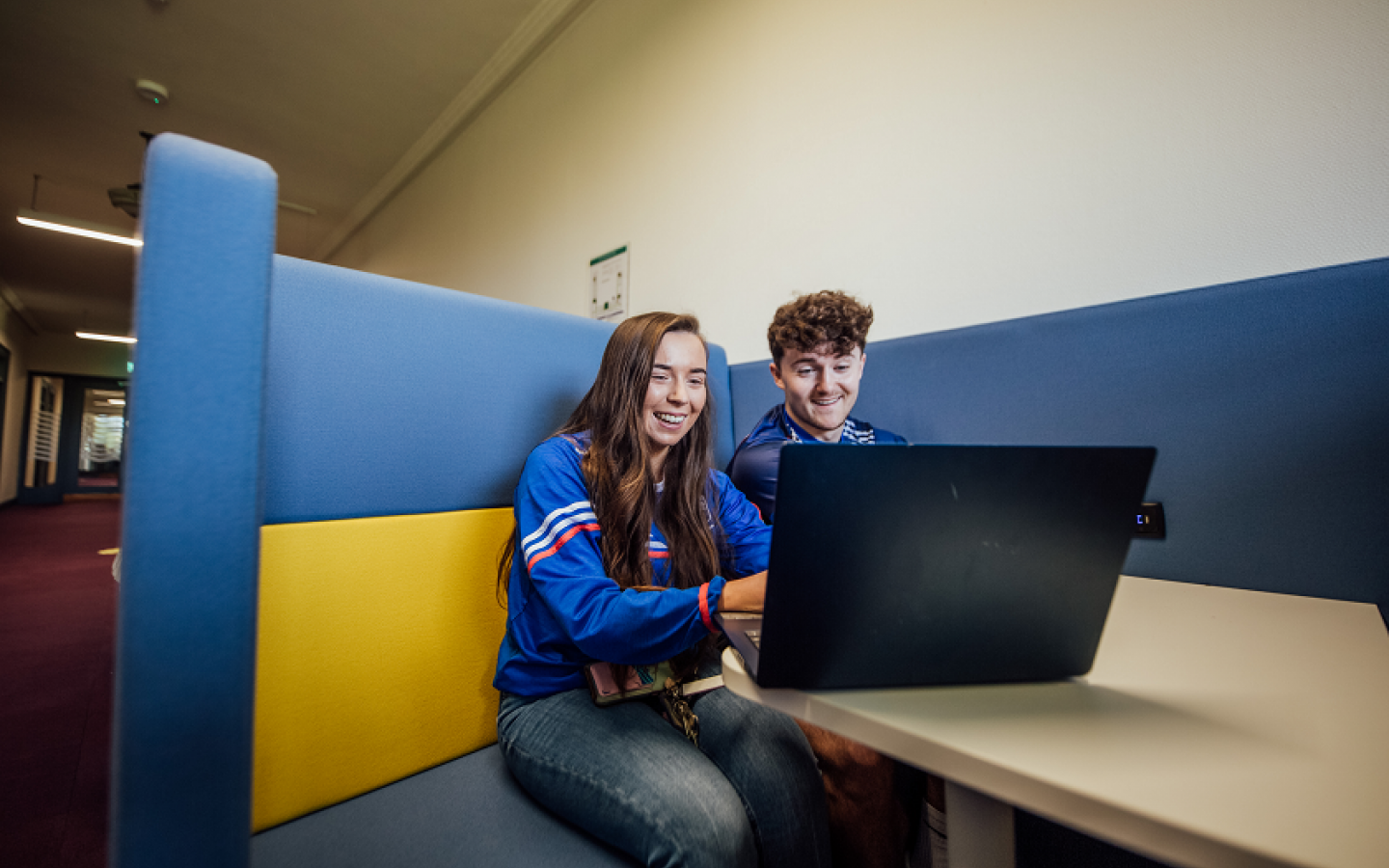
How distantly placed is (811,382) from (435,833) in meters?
1.05

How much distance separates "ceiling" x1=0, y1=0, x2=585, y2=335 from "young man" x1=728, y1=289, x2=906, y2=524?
2267mm

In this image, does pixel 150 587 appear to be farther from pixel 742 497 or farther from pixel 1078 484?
pixel 742 497

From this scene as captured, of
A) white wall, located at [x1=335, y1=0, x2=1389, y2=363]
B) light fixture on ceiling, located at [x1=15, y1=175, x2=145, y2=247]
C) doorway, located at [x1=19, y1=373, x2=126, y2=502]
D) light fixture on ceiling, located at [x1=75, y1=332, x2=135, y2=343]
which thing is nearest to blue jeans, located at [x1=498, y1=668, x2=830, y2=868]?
white wall, located at [x1=335, y1=0, x2=1389, y2=363]

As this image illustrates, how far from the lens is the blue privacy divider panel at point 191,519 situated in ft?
1.18

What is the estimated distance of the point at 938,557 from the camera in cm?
44

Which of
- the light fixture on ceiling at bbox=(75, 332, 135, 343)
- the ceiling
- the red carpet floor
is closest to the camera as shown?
the red carpet floor

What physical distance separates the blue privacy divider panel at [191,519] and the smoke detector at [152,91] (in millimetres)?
4433

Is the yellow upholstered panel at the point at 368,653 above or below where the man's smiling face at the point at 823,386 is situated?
below

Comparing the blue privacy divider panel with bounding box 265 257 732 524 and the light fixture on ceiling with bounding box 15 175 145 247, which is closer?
the blue privacy divider panel with bounding box 265 257 732 524

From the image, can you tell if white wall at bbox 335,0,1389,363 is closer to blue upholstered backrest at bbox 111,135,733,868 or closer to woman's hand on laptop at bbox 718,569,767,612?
woman's hand on laptop at bbox 718,569,767,612

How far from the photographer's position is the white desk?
0.31m

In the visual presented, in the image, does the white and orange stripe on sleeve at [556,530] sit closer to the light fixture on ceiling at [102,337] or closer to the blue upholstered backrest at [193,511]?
the blue upholstered backrest at [193,511]

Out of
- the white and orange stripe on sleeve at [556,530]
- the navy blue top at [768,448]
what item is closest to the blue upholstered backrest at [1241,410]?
the navy blue top at [768,448]

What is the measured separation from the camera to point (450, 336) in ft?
3.29
